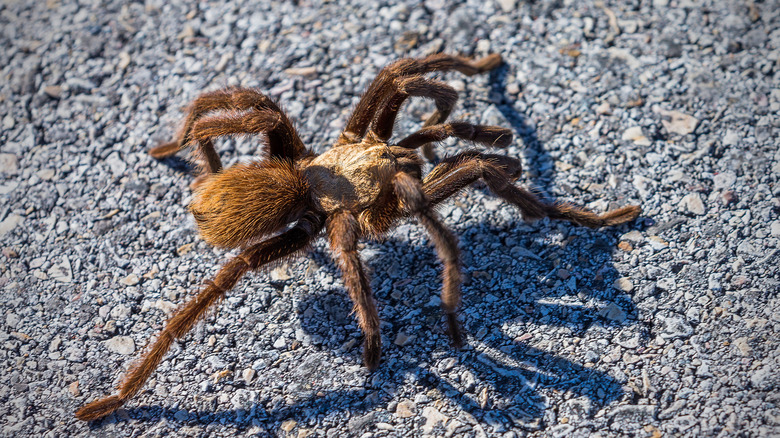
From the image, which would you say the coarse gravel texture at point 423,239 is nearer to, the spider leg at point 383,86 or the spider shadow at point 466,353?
the spider shadow at point 466,353

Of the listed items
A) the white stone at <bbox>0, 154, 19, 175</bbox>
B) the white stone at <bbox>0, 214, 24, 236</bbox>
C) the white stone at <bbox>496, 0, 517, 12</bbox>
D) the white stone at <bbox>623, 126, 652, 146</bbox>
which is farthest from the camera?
the white stone at <bbox>496, 0, 517, 12</bbox>

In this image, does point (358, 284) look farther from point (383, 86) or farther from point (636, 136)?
point (636, 136)

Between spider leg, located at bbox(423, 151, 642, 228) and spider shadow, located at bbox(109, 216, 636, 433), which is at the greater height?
spider leg, located at bbox(423, 151, 642, 228)

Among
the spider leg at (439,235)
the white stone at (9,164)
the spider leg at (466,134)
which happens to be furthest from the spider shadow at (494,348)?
the white stone at (9,164)

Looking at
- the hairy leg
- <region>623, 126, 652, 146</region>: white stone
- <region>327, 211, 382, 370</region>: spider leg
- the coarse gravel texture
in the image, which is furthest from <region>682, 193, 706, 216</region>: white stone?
<region>327, 211, 382, 370</region>: spider leg

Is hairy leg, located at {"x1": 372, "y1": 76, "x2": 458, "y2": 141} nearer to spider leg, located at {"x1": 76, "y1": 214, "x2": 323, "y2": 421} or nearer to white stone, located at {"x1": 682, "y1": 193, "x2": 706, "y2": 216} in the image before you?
spider leg, located at {"x1": 76, "y1": 214, "x2": 323, "y2": 421}
